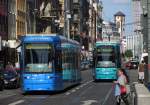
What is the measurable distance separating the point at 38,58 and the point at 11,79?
339 inches

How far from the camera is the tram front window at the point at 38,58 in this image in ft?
110

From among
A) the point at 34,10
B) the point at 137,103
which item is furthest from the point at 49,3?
the point at 137,103

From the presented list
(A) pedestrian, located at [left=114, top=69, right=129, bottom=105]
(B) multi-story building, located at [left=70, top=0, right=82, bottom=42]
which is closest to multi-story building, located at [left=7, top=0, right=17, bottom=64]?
(A) pedestrian, located at [left=114, top=69, right=129, bottom=105]

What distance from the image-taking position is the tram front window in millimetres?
33500

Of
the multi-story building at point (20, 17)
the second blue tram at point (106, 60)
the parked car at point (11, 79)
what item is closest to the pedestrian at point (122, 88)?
the parked car at point (11, 79)

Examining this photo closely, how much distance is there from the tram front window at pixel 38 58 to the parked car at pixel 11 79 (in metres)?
8.36

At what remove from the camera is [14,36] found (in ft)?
250

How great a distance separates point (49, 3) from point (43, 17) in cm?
827

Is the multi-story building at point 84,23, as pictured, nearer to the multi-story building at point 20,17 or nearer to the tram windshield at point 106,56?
the multi-story building at point 20,17

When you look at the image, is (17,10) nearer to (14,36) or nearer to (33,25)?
(14,36)

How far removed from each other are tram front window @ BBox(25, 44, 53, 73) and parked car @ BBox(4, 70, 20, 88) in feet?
27.4

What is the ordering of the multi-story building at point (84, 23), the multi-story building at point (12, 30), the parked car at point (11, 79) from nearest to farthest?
1. the parked car at point (11, 79)
2. the multi-story building at point (12, 30)
3. the multi-story building at point (84, 23)

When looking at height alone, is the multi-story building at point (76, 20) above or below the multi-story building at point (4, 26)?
above

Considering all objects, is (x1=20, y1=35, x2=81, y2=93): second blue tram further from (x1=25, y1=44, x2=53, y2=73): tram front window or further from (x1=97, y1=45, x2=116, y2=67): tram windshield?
(x1=97, y1=45, x2=116, y2=67): tram windshield
